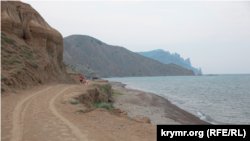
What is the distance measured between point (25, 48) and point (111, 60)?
459 ft

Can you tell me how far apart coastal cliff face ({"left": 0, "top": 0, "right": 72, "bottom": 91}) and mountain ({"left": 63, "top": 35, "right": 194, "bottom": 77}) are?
109 metres

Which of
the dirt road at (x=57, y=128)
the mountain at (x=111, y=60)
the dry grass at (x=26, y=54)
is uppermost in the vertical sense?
the mountain at (x=111, y=60)

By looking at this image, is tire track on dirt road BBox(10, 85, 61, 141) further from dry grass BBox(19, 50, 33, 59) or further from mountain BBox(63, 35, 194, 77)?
mountain BBox(63, 35, 194, 77)

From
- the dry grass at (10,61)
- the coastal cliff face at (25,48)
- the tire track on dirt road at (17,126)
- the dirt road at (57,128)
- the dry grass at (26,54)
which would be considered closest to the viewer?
the tire track on dirt road at (17,126)

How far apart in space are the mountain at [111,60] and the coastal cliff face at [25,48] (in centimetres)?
10867

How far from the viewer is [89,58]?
141 meters

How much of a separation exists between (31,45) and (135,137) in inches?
819

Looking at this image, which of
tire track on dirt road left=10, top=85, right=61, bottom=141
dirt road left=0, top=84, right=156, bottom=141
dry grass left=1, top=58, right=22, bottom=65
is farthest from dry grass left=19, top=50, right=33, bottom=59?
tire track on dirt road left=10, top=85, right=61, bottom=141

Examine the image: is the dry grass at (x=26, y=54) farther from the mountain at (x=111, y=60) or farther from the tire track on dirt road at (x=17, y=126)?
the mountain at (x=111, y=60)

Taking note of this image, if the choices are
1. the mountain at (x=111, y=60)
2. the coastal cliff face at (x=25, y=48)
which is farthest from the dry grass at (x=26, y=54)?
the mountain at (x=111, y=60)

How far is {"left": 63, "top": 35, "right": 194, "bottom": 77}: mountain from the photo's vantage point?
139m

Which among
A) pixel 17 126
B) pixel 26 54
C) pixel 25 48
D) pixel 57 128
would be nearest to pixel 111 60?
pixel 25 48

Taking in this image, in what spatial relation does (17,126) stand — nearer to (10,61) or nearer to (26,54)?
(10,61)

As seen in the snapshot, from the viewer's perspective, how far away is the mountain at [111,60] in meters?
139
